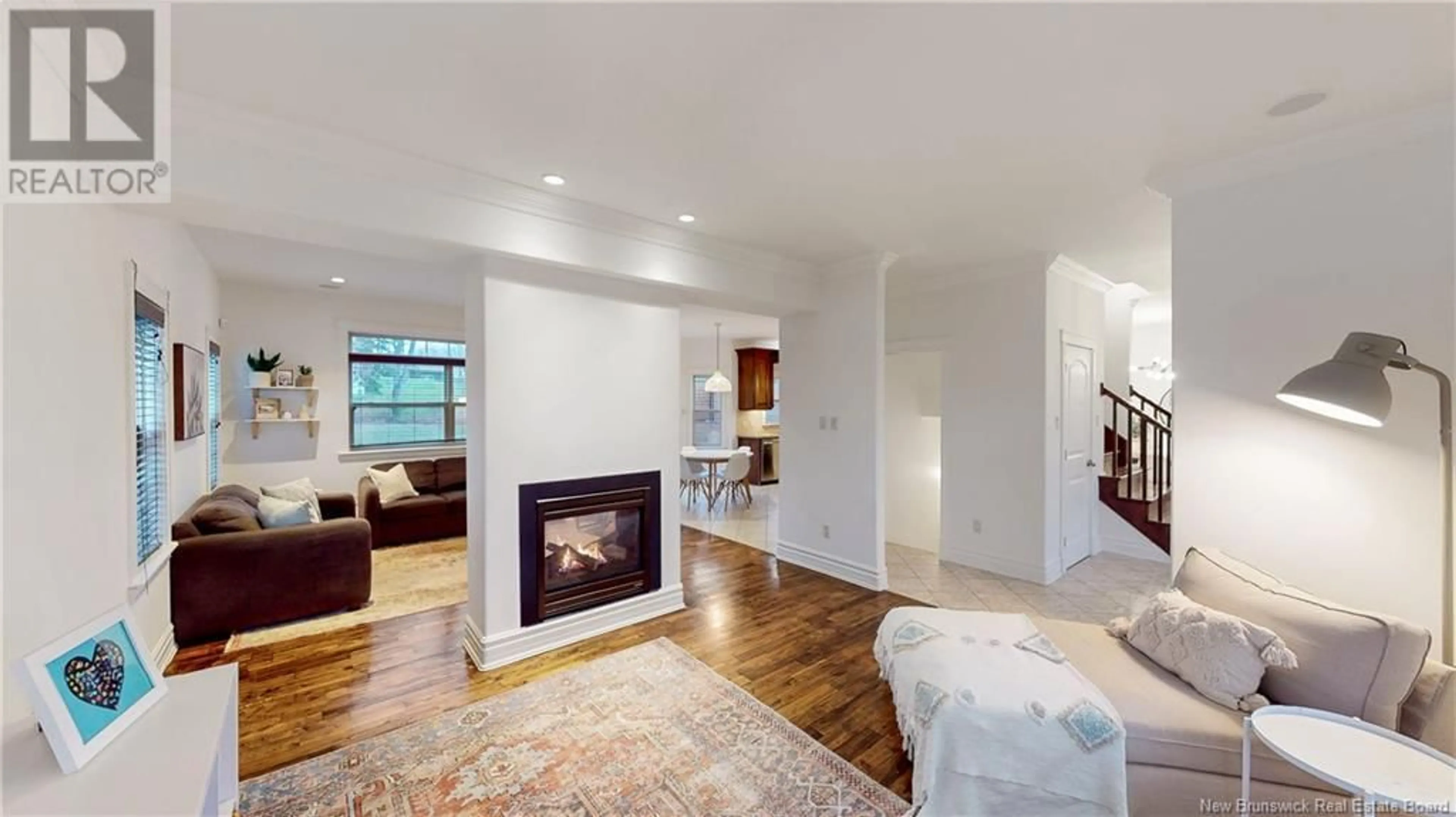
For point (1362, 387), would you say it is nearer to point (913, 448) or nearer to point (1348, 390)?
point (1348, 390)

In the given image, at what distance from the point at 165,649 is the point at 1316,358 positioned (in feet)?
19.4

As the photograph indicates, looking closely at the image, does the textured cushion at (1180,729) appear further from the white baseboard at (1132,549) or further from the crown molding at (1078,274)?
the white baseboard at (1132,549)

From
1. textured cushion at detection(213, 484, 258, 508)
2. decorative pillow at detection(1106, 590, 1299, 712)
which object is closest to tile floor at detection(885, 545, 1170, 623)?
decorative pillow at detection(1106, 590, 1299, 712)

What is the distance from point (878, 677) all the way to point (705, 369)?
7195 mm

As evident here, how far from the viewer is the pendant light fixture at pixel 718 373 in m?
7.87

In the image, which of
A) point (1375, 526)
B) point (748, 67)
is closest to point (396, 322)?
point (748, 67)

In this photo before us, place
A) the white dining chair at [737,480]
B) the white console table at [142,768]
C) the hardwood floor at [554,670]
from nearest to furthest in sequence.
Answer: the white console table at [142,768] < the hardwood floor at [554,670] < the white dining chair at [737,480]

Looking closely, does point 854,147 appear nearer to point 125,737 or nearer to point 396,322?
point 125,737

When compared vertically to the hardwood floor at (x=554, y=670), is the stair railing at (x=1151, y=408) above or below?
above

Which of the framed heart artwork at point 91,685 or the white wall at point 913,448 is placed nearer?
the framed heart artwork at point 91,685

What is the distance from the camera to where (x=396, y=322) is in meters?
5.94

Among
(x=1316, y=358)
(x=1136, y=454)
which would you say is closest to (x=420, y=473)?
(x=1316, y=358)

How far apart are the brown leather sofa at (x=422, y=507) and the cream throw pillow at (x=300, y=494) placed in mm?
487

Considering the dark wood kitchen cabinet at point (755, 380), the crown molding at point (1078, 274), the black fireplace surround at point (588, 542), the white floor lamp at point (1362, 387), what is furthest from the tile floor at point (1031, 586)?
the dark wood kitchen cabinet at point (755, 380)
